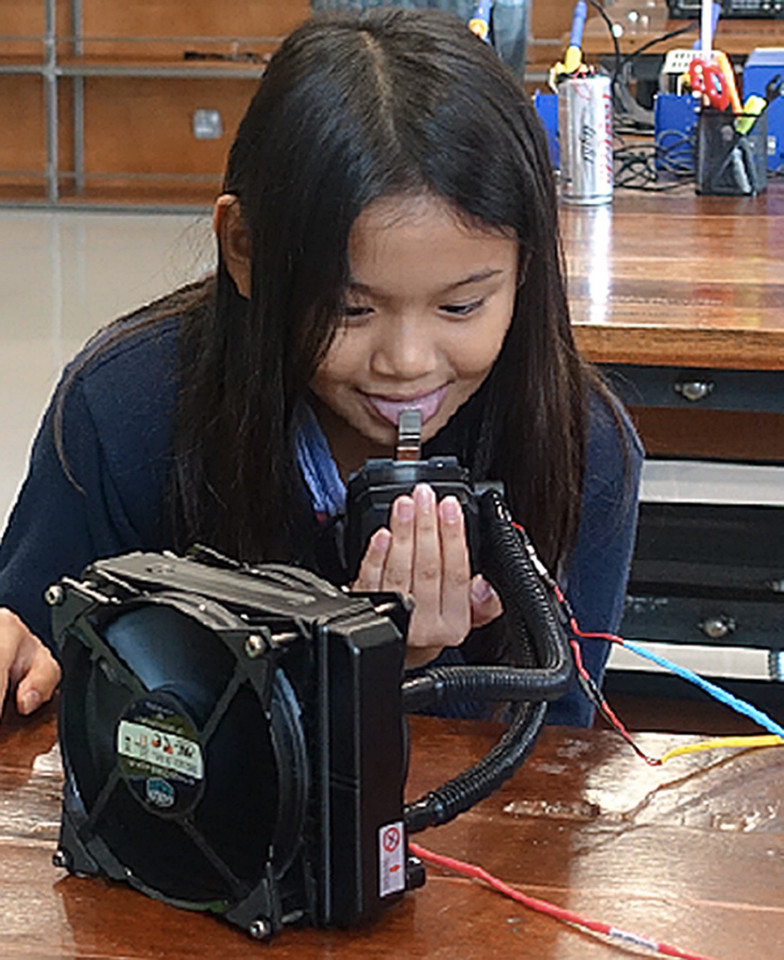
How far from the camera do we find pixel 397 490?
3.00 ft

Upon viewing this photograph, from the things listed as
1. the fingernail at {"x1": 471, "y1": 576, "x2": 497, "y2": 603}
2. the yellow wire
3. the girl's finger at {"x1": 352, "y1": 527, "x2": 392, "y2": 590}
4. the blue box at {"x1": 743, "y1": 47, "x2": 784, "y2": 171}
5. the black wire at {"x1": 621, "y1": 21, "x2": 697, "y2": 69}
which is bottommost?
the yellow wire

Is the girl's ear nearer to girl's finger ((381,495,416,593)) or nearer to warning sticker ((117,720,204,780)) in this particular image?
girl's finger ((381,495,416,593))

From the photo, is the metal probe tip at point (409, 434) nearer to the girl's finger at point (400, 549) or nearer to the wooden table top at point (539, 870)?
the girl's finger at point (400, 549)

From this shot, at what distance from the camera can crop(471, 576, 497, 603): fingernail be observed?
3.33 feet

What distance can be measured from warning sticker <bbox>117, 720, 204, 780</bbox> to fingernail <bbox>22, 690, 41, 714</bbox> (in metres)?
0.24

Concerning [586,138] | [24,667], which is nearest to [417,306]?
[24,667]

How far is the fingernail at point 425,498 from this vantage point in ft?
3.00

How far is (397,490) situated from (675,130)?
203cm

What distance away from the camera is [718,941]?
64 centimetres

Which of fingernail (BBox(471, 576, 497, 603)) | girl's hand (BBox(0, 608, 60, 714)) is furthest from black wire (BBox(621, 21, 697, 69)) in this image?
girl's hand (BBox(0, 608, 60, 714))

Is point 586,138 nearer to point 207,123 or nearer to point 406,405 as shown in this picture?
point 406,405

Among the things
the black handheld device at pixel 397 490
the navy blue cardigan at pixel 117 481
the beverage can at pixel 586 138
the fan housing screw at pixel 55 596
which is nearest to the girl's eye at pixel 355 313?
the black handheld device at pixel 397 490

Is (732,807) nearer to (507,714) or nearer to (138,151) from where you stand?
(507,714)

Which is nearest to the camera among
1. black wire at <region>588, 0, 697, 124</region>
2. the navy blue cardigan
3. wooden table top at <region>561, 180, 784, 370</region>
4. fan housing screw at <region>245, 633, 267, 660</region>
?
fan housing screw at <region>245, 633, 267, 660</region>
